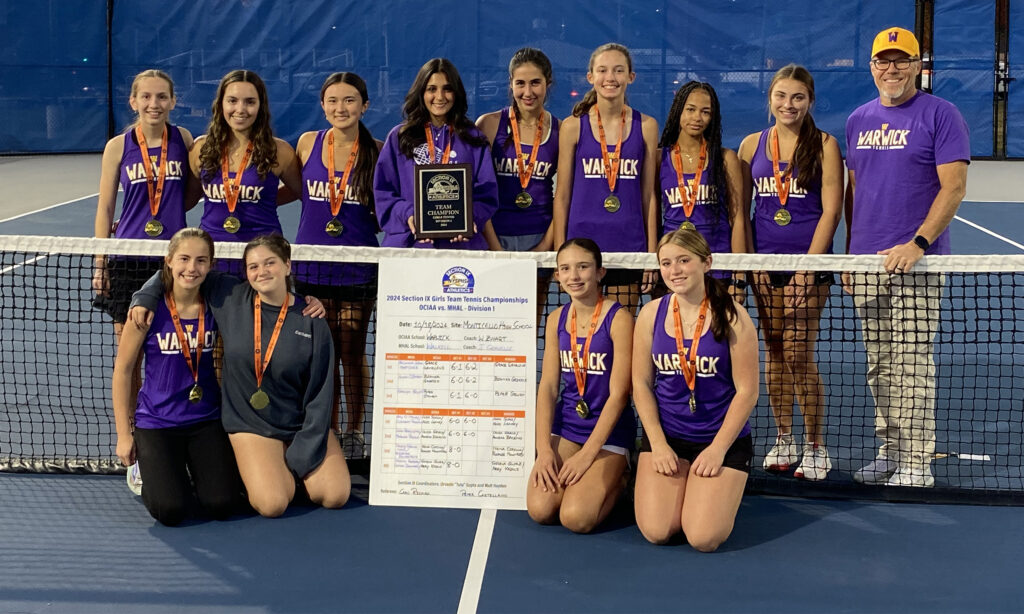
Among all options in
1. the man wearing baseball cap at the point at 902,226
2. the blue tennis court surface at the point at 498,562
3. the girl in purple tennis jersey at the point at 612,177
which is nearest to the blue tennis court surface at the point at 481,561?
the blue tennis court surface at the point at 498,562

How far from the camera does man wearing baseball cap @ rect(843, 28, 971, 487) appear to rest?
521cm

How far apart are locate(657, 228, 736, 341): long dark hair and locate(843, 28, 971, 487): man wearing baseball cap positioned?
2.87 ft

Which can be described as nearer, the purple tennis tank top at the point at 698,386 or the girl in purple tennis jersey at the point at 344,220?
the purple tennis tank top at the point at 698,386

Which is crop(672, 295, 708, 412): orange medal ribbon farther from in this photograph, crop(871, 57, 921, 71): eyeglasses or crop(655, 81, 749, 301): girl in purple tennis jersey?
crop(871, 57, 921, 71): eyeglasses

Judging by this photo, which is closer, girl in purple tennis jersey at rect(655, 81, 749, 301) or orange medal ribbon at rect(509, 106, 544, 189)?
girl in purple tennis jersey at rect(655, 81, 749, 301)

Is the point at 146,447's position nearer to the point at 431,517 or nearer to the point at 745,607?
the point at 431,517

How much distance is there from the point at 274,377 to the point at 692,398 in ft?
5.89

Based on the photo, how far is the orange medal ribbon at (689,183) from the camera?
5.45 metres

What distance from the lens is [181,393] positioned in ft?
16.3

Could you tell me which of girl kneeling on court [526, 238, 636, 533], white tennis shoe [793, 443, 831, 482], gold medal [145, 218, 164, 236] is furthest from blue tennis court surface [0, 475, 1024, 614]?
gold medal [145, 218, 164, 236]

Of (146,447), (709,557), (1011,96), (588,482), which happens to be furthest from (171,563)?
(1011,96)

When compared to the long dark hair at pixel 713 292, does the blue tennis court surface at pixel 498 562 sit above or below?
below

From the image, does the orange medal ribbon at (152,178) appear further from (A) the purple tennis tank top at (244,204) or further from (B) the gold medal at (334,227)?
(B) the gold medal at (334,227)

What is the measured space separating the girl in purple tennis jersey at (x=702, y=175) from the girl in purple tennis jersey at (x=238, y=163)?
6.33ft
